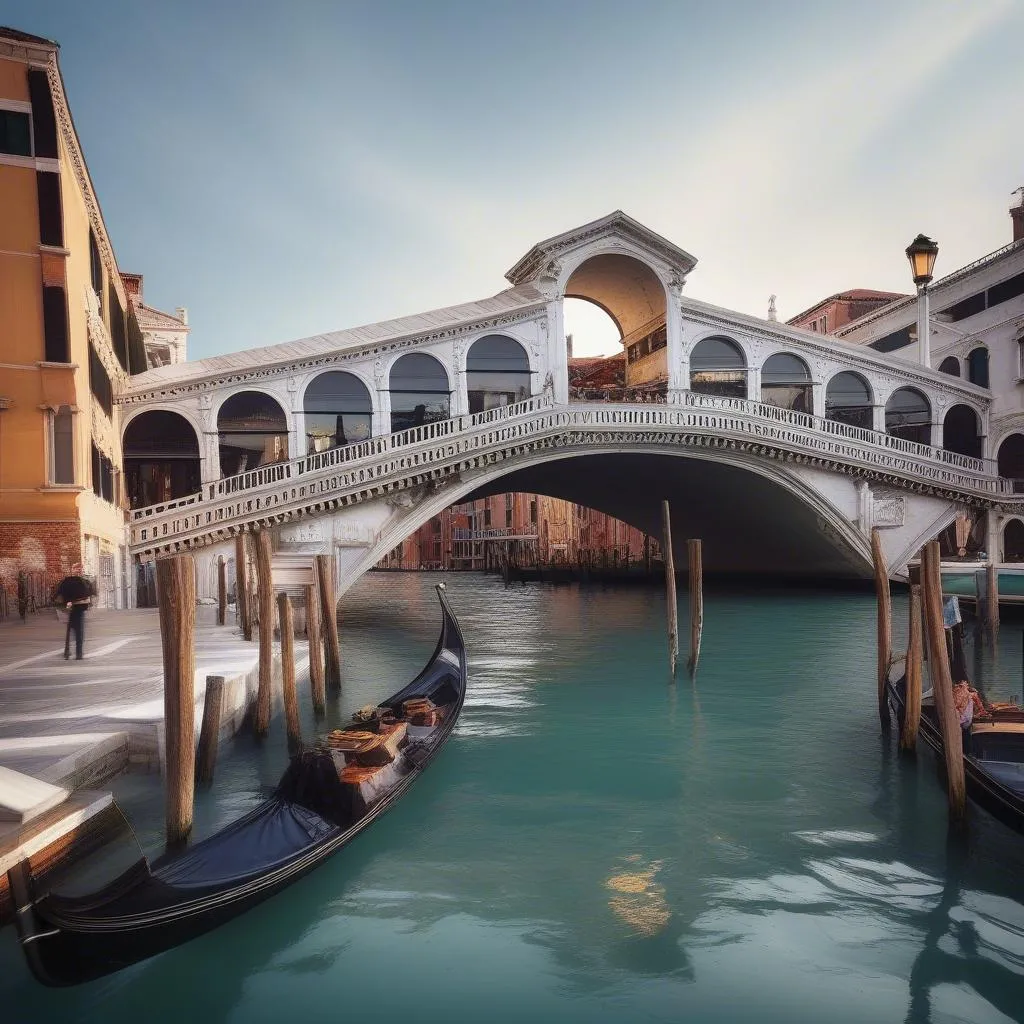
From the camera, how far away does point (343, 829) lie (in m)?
3.92

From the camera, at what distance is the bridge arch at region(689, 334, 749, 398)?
56.9 ft

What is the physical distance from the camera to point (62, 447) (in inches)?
378

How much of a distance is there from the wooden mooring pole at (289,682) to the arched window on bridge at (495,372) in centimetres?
970

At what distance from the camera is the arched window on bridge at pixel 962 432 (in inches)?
731

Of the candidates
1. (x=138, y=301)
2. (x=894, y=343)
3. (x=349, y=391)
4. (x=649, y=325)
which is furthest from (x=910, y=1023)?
(x=138, y=301)

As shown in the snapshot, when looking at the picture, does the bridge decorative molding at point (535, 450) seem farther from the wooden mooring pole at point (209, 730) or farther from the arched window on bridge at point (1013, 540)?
the wooden mooring pole at point (209, 730)

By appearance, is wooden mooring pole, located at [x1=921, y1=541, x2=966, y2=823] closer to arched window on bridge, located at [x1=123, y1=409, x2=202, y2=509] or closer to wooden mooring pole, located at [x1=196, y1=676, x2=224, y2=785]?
wooden mooring pole, located at [x1=196, y1=676, x2=224, y2=785]

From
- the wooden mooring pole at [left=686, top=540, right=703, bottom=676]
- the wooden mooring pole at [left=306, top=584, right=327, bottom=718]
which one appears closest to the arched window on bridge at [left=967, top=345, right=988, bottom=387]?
the wooden mooring pole at [left=686, top=540, right=703, bottom=676]

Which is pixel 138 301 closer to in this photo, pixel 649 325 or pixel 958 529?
pixel 649 325

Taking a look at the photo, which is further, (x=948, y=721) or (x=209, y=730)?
(x=209, y=730)

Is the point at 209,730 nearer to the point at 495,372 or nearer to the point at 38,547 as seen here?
the point at 38,547

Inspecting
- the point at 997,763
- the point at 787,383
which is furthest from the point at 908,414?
the point at 997,763

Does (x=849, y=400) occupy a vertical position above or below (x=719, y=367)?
below

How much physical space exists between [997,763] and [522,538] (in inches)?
1273
